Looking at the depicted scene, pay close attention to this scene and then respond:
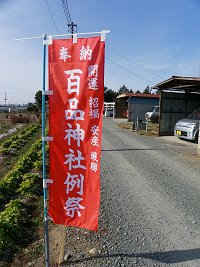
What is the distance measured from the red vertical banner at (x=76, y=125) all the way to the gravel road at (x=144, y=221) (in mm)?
584

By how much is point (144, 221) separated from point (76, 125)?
2274 mm

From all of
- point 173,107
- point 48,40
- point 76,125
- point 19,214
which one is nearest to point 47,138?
point 76,125

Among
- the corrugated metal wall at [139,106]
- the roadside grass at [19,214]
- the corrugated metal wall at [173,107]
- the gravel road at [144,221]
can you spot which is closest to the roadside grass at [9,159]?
the roadside grass at [19,214]

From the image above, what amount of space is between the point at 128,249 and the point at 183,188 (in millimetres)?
3009

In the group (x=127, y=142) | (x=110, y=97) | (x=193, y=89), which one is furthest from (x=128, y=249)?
(x=110, y=97)

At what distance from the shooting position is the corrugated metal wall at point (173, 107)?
1593 centimetres

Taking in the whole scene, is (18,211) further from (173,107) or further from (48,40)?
(173,107)

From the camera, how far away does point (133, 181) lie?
22.5 feet

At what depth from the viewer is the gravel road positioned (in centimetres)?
363

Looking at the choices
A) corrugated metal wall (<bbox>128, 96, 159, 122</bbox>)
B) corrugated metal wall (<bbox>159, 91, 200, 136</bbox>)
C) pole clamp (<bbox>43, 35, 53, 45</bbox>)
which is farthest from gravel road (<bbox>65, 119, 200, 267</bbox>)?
corrugated metal wall (<bbox>128, 96, 159, 122</bbox>)

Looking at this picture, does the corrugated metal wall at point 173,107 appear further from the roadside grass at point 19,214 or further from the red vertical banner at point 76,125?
the red vertical banner at point 76,125

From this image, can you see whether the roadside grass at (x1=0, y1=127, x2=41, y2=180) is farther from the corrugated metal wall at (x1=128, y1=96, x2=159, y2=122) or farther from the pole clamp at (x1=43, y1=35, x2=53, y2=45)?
the corrugated metal wall at (x1=128, y1=96, x2=159, y2=122)

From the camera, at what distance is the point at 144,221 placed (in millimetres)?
4641

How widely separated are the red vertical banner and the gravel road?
584 mm
